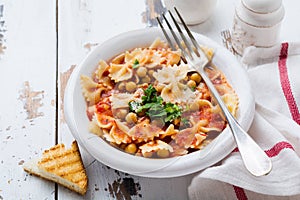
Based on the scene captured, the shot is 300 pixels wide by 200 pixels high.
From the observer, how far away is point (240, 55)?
1973mm

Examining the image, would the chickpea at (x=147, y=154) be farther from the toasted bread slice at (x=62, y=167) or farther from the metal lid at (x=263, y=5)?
the metal lid at (x=263, y=5)

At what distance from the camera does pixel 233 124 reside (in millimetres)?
1551

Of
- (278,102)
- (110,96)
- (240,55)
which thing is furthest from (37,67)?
(278,102)

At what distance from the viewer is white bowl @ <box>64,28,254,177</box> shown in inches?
59.9

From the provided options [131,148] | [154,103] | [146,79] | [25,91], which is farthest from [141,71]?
[25,91]

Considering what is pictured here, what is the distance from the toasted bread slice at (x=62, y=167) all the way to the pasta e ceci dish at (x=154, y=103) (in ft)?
0.35

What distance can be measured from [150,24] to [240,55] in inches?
13.6

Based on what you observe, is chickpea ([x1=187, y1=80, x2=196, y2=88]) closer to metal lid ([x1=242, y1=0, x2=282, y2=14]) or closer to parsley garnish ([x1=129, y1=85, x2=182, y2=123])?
parsley garnish ([x1=129, y1=85, x2=182, y2=123])

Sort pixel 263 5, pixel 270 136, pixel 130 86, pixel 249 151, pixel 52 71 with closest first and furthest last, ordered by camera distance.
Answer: pixel 249 151 → pixel 270 136 → pixel 130 86 → pixel 263 5 → pixel 52 71

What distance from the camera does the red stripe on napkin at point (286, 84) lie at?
1696 millimetres

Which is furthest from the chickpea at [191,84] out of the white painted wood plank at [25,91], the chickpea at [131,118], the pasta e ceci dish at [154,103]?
the white painted wood plank at [25,91]

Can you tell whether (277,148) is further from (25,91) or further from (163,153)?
(25,91)

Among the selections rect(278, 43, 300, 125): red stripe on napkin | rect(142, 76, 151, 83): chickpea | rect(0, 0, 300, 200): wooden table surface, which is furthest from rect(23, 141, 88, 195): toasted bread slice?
rect(278, 43, 300, 125): red stripe on napkin

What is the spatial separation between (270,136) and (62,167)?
58 centimetres
